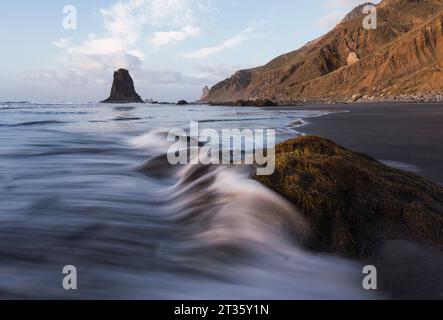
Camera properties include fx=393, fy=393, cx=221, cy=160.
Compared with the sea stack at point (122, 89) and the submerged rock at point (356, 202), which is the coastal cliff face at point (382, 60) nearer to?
the sea stack at point (122, 89)

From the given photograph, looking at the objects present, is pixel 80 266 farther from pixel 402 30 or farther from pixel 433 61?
pixel 402 30

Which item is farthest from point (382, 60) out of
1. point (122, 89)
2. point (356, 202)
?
point (122, 89)

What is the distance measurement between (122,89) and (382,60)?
106 m

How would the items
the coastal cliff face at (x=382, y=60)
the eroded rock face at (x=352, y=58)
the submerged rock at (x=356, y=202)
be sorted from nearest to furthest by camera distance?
1. the submerged rock at (x=356, y=202)
2. the coastal cliff face at (x=382, y=60)
3. the eroded rock face at (x=352, y=58)

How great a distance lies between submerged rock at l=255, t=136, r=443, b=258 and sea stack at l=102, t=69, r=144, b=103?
528 ft

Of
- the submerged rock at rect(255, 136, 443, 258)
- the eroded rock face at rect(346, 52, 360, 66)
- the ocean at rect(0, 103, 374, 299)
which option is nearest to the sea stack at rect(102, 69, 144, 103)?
→ the eroded rock face at rect(346, 52, 360, 66)

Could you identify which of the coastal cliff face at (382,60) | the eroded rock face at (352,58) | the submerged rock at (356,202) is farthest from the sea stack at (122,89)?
the submerged rock at (356,202)

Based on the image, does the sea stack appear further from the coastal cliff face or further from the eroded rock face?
the eroded rock face

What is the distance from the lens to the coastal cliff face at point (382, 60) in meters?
73.1

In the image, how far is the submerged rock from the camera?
4.02 m

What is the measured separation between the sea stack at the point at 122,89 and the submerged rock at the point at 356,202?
16085 centimetres

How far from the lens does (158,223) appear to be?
17.6 feet
